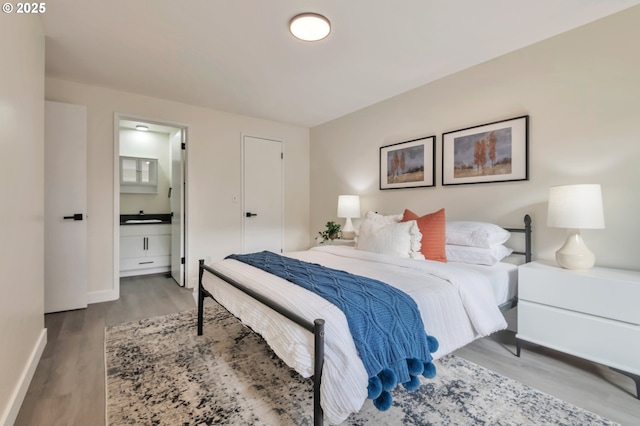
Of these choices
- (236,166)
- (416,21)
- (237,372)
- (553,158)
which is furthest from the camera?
(236,166)

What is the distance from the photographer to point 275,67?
2914 mm

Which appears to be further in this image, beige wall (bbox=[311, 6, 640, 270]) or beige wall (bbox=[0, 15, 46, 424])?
beige wall (bbox=[311, 6, 640, 270])

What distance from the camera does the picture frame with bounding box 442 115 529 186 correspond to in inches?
102

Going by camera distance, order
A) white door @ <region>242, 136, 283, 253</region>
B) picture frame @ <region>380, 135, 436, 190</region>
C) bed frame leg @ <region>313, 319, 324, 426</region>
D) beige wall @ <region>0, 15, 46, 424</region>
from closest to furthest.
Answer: bed frame leg @ <region>313, 319, 324, 426</region> → beige wall @ <region>0, 15, 46, 424</region> → picture frame @ <region>380, 135, 436, 190</region> → white door @ <region>242, 136, 283, 253</region>

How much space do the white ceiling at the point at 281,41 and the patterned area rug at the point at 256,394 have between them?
8.07ft

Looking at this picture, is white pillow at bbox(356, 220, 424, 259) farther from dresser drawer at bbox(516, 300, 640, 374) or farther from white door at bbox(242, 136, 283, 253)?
white door at bbox(242, 136, 283, 253)

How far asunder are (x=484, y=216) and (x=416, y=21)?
181cm

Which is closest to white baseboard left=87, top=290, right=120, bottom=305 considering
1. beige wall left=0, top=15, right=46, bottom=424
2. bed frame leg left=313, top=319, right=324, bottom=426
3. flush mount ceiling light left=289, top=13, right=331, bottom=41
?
beige wall left=0, top=15, right=46, bottom=424

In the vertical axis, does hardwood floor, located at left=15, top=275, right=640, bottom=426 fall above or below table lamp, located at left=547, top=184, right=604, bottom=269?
below

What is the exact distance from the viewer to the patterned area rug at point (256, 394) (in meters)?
1.53

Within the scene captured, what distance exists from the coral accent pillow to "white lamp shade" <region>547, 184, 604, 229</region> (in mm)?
804

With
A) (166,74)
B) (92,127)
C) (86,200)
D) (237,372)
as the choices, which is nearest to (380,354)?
(237,372)

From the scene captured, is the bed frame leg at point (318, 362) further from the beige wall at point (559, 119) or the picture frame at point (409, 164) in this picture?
the picture frame at point (409, 164)

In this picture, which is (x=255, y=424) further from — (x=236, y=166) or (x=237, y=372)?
(x=236, y=166)
